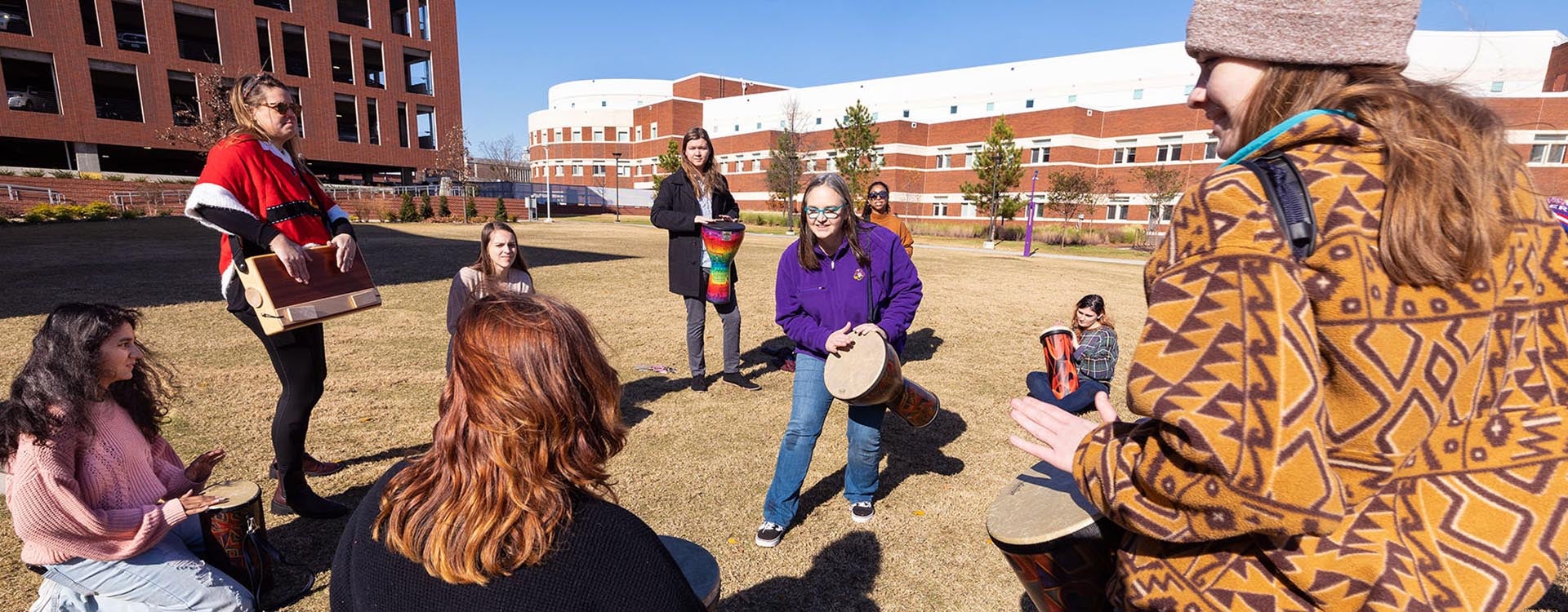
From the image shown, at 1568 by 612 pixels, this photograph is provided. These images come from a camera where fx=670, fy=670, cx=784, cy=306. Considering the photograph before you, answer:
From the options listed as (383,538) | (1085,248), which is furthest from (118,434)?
(1085,248)

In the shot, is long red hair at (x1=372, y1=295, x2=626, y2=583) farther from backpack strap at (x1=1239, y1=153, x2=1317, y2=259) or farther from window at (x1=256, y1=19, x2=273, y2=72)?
window at (x1=256, y1=19, x2=273, y2=72)

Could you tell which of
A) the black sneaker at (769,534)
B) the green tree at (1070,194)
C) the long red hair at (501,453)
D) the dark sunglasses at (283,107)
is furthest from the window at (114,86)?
the green tree at (1070,194)

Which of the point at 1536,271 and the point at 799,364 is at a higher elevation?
the point at 1536,271

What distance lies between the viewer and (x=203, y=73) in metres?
32.8

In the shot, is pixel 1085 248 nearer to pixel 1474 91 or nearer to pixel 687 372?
pixel 687 372

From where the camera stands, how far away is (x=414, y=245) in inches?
736

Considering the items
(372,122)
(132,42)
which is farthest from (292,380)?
(372,122)

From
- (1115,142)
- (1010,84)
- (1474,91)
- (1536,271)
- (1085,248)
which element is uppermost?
(1010,84)

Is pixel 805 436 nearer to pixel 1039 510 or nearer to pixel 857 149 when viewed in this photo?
pixel 1039 510

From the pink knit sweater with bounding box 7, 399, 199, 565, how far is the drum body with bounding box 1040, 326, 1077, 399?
5261 mm

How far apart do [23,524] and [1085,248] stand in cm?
3229

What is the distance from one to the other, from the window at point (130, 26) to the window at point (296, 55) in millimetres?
5656

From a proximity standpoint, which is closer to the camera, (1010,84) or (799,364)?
(799,364)

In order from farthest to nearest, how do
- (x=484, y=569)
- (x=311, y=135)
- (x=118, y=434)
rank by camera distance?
(x=311, y=135) < (x=118, y=434) < (x=484, y=569)
